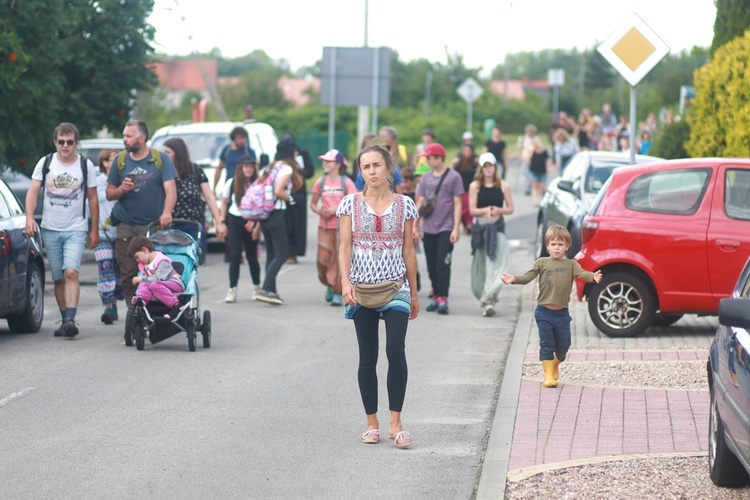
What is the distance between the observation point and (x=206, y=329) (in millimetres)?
11477

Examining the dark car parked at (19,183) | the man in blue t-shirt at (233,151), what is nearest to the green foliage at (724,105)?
the man in blue t-shirt at (233,151)

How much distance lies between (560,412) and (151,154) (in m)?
5.32

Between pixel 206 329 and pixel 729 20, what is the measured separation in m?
11.2

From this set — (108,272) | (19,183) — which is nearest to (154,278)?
(108,272)

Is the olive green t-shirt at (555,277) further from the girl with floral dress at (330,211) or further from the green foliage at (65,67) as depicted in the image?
the green foliage at (65,67)

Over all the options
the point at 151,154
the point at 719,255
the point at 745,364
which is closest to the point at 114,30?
the point at 151,154

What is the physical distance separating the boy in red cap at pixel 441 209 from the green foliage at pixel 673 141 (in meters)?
7.60

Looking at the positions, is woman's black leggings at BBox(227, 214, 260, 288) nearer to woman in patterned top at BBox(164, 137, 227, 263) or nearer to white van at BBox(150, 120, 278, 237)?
woman in patterned top at BBox(164, 137, 227, 263)

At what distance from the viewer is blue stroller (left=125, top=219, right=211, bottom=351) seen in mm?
11141

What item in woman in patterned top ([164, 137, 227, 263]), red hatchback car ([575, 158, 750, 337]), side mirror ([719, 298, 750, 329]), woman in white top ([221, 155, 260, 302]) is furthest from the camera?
woman in white top ([221, 155, 260, 302])

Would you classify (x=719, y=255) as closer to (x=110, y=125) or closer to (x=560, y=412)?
(x=560, y=412)

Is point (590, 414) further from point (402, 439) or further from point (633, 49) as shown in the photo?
point (633, 49)

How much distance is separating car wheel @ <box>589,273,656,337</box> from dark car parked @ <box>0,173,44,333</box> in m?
5.21

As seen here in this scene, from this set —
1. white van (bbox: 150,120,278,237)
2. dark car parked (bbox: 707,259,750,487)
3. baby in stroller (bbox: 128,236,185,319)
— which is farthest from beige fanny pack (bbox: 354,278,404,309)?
white van (bbox: 150,120,278,237)
